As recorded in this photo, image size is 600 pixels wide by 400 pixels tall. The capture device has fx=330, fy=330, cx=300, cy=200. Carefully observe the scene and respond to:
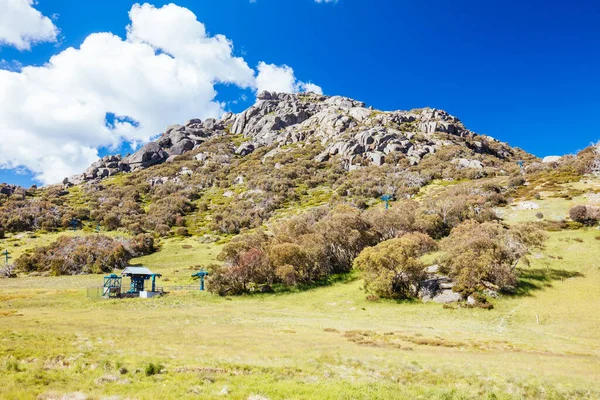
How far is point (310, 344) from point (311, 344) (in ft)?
0.26

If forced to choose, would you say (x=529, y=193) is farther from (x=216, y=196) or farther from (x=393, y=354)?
(x=216, y=196)

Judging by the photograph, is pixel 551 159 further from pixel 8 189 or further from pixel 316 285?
pixel 8 189

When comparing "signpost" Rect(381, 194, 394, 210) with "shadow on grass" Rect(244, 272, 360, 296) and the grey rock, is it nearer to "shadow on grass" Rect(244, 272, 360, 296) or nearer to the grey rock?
"shadow on grass" Rect(244, 272, 360, 296)

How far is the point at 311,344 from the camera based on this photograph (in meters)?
25.9

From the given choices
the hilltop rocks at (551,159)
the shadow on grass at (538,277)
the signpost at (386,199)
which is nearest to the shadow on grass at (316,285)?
the shadow on grass at (538,277)

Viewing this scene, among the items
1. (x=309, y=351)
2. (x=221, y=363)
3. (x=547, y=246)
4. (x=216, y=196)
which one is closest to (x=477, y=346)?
(x=309, y=351)

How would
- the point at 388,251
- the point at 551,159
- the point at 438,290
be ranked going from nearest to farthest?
the point at 438,290 → the point at 388,251 → the point at 551,159

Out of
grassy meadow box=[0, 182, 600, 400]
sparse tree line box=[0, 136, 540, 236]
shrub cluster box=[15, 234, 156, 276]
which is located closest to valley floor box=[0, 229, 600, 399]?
grassy meadow box=[0, 182, 600, 400]

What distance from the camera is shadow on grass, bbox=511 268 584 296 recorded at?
146 feet

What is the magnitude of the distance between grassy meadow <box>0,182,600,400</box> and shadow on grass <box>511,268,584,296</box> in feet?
0.86

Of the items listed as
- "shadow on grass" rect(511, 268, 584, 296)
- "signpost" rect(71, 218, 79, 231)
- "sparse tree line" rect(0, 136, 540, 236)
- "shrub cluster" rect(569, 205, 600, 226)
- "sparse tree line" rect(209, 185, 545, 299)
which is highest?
"sparse tree line" rect(0, 136, 540, 236)

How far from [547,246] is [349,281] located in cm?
3501

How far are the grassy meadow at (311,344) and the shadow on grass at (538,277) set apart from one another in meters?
0.26

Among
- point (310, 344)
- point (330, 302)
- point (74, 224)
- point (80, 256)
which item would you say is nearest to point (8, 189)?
point (74, 224)
